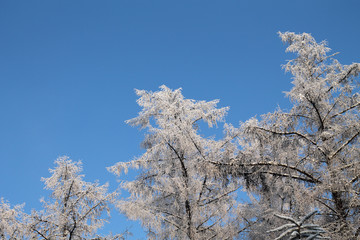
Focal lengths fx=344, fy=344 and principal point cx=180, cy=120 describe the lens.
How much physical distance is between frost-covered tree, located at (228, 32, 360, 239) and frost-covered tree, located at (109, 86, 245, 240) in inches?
90.0

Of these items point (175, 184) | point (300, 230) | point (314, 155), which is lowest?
point (300, 230)

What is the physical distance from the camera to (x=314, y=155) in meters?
6.52

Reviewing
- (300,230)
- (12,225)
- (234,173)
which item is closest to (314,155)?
(234,173)

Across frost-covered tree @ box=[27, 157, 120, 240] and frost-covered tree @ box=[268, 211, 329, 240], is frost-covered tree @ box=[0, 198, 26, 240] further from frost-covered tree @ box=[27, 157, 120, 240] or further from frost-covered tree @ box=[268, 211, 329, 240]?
frost-covered tree @ box=[268, 211, 329, 240]

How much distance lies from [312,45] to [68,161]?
759cm

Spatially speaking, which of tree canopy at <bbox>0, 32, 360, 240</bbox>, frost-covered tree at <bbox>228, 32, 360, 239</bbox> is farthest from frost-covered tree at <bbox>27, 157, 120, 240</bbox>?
frost-covered tree at <bbox>228, 32, 360, 239</bbox>

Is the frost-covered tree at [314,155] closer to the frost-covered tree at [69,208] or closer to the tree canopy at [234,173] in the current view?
the tree canopy at [234,173]

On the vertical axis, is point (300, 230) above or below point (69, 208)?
below

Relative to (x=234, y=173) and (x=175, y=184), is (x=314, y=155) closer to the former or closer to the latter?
(x=234, y=173)

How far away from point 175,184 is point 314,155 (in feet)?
14.8

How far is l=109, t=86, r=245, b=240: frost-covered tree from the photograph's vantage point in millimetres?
9578

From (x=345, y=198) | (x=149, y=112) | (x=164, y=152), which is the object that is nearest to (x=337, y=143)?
(x=345, y=198)

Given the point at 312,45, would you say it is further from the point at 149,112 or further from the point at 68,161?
the point at 68,161

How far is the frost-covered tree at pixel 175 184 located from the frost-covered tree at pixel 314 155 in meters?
2.29
